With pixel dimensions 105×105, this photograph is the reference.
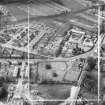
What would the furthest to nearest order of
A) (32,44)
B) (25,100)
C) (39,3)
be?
(39,3)
(32,44)
(25,100)

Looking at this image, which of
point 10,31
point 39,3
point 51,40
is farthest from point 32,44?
point 39,3

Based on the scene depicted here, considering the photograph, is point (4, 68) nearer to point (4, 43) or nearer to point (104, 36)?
point (4, 43)

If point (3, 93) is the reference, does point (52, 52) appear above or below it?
above

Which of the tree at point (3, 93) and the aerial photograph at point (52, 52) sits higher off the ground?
the aerial photograph at point (52, 52)

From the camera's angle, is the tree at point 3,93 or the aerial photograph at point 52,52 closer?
the tree at point 3,93

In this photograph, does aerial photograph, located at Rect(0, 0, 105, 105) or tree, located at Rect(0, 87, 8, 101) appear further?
aerial photograph, located at Rect(0, 0, 105, 105)

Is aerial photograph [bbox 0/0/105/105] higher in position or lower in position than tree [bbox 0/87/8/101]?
higher

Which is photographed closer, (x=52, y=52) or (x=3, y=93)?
(x=3, y=93)

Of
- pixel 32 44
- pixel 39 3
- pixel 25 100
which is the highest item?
pixel 39 3
